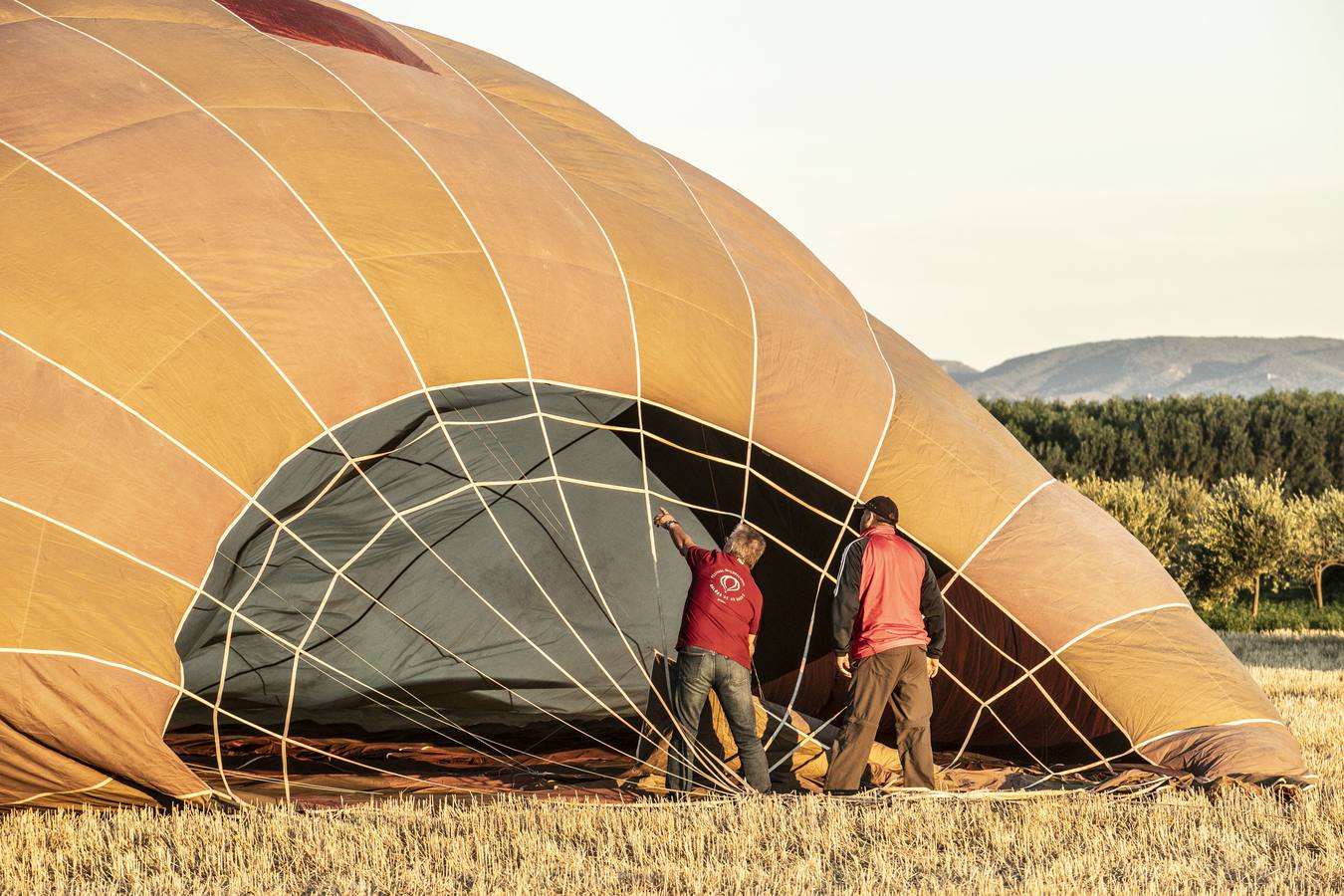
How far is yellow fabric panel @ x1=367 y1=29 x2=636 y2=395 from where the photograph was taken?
24.4 feet

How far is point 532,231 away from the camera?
7637 millimetres

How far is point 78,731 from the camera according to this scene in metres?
5.96

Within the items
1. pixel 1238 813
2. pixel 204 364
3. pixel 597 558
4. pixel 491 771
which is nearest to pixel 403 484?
pixel 597 558

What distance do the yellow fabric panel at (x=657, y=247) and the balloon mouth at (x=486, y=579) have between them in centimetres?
86

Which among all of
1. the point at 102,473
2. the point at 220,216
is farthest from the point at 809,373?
the point at 102,473

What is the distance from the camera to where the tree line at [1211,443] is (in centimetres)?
3528

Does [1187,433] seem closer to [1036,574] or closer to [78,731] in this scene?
[1036,574]

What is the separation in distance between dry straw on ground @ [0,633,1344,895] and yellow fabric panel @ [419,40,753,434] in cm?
222

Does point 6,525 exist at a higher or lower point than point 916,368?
lower

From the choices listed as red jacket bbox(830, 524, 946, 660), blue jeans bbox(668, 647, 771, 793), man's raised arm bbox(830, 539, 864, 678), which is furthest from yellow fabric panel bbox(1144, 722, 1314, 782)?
blue jeans bbox(668, 647, 771, 793)

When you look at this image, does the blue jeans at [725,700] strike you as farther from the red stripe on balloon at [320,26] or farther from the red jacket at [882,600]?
the red stripe on balloon at [320,26]

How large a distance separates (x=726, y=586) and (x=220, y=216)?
116 inches

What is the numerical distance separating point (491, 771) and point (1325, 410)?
110 ft

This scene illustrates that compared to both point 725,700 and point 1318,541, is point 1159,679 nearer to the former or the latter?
point 725,700
